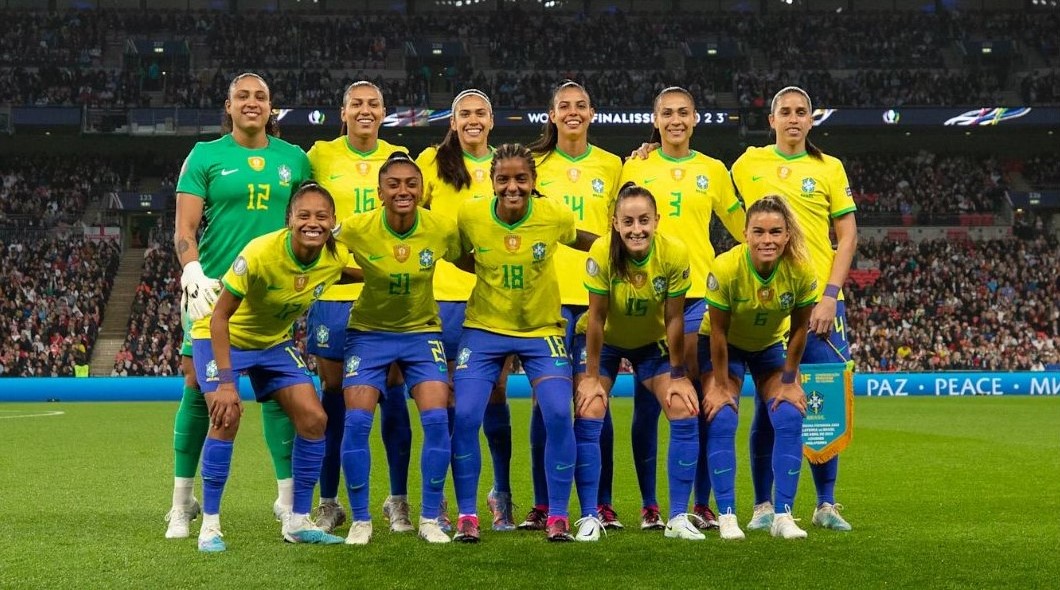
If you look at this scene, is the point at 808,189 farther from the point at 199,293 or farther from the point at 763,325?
the point at 199,293

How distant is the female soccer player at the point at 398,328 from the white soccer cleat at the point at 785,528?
1.77 m

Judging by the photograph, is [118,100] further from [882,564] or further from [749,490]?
[882,564]

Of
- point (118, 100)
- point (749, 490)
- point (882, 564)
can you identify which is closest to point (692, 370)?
point (882, 564)

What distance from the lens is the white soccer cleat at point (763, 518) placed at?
661 centimetres

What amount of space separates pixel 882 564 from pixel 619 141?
33606 mm

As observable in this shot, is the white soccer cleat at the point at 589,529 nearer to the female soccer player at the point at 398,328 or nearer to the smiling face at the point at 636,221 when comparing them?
the female soccer player at the point at 398,328

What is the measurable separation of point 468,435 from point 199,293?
5.07 ft

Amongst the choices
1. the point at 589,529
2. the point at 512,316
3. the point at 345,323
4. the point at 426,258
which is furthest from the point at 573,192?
the point at 589,529

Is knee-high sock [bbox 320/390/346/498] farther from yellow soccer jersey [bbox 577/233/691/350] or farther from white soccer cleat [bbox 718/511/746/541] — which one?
white soccer cleat [bbox 718/511/746/541]

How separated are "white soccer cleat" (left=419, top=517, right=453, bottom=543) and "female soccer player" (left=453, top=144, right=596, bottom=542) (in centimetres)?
16

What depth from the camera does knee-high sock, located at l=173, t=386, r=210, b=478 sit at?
653 centimetres

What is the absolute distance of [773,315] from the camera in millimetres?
6391

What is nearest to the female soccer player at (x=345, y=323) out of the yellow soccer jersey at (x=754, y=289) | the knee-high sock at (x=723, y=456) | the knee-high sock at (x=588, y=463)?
the knee-high sock at (x=588, y=463)

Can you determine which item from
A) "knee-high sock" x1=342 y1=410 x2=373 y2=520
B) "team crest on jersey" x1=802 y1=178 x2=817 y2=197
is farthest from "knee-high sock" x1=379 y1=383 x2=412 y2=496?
"team crest on jersey" x1=802 y1=178 x2=817 y2=197
